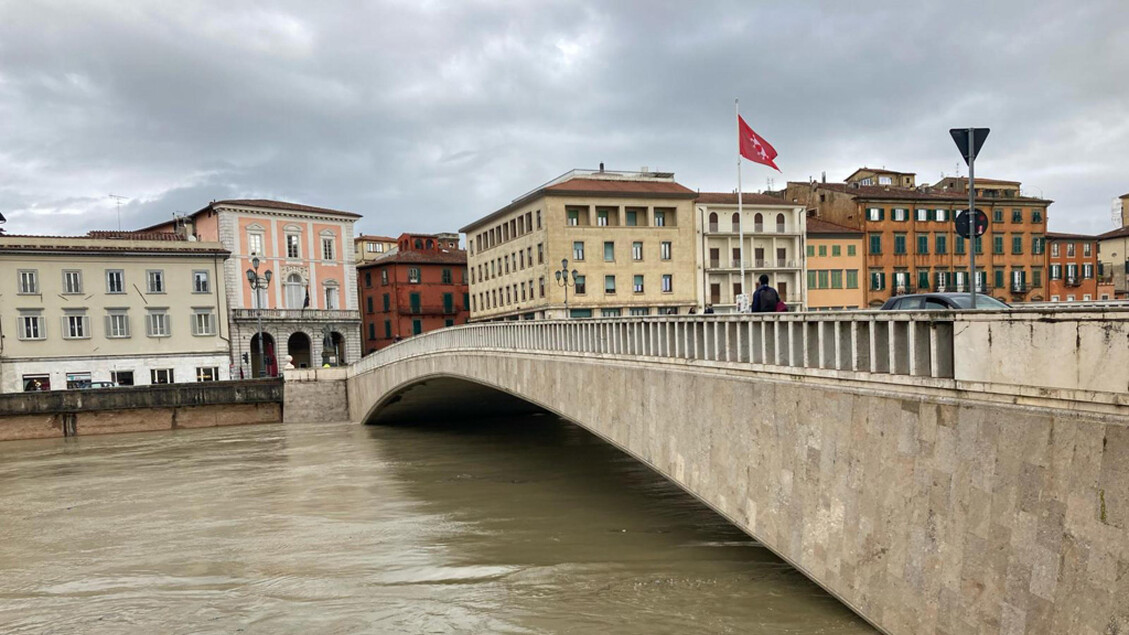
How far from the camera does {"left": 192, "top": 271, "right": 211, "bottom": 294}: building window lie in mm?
55281

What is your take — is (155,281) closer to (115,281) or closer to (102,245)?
(115,281)

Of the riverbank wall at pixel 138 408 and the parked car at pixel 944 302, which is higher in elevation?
the parked car at pixel 944 302

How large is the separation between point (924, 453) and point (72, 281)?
54918 mm

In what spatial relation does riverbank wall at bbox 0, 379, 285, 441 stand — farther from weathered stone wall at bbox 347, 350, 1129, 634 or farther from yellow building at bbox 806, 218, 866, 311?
yellow building at bbox 806, 218, 866, 311

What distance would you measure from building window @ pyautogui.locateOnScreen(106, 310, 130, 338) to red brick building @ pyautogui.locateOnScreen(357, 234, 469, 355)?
22.5 metres

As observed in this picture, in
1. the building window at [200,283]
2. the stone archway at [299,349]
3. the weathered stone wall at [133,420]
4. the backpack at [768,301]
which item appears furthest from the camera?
the stone archway at [299,349]

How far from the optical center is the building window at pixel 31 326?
4981cm

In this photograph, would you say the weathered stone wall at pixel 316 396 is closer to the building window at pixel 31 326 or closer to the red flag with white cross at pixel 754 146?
the building window at pixel 31 326

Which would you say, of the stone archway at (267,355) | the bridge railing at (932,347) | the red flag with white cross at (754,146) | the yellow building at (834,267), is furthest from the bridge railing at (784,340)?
the yellow building at (834,267)

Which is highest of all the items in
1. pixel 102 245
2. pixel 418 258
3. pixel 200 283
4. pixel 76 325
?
pixel 102 245

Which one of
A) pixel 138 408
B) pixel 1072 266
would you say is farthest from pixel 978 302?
pixel 1072 266

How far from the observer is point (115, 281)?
52.6 metres

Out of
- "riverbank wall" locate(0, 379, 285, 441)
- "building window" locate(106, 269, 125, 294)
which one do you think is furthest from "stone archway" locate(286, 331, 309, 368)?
"riverbank wall" locate(0, 379, 285, 441)

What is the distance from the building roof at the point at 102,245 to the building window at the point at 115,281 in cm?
132
